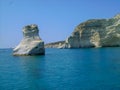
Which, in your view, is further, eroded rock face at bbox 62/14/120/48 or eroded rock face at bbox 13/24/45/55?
eroded rock face at bbox 62/14/120/48

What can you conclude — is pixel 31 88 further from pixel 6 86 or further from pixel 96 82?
pixel 96 82

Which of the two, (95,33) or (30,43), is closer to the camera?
(30,43)

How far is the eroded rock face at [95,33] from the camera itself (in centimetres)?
14862

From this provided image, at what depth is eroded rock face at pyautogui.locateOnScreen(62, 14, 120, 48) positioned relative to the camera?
488 ft

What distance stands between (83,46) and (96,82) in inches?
5328

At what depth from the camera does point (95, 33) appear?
15600cm

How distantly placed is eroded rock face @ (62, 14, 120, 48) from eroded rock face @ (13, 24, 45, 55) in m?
79.7

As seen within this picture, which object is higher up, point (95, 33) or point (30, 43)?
point (95, 33)

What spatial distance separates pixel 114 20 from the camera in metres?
158

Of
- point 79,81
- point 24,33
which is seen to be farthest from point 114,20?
point 79,81

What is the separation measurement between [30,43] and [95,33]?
89.4m

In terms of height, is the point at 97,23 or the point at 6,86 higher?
the point at 97,23

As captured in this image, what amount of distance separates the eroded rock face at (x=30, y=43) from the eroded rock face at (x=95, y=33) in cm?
7971

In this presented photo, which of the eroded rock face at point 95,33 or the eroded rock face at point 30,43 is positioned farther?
the eroded rock face at point 95,33
